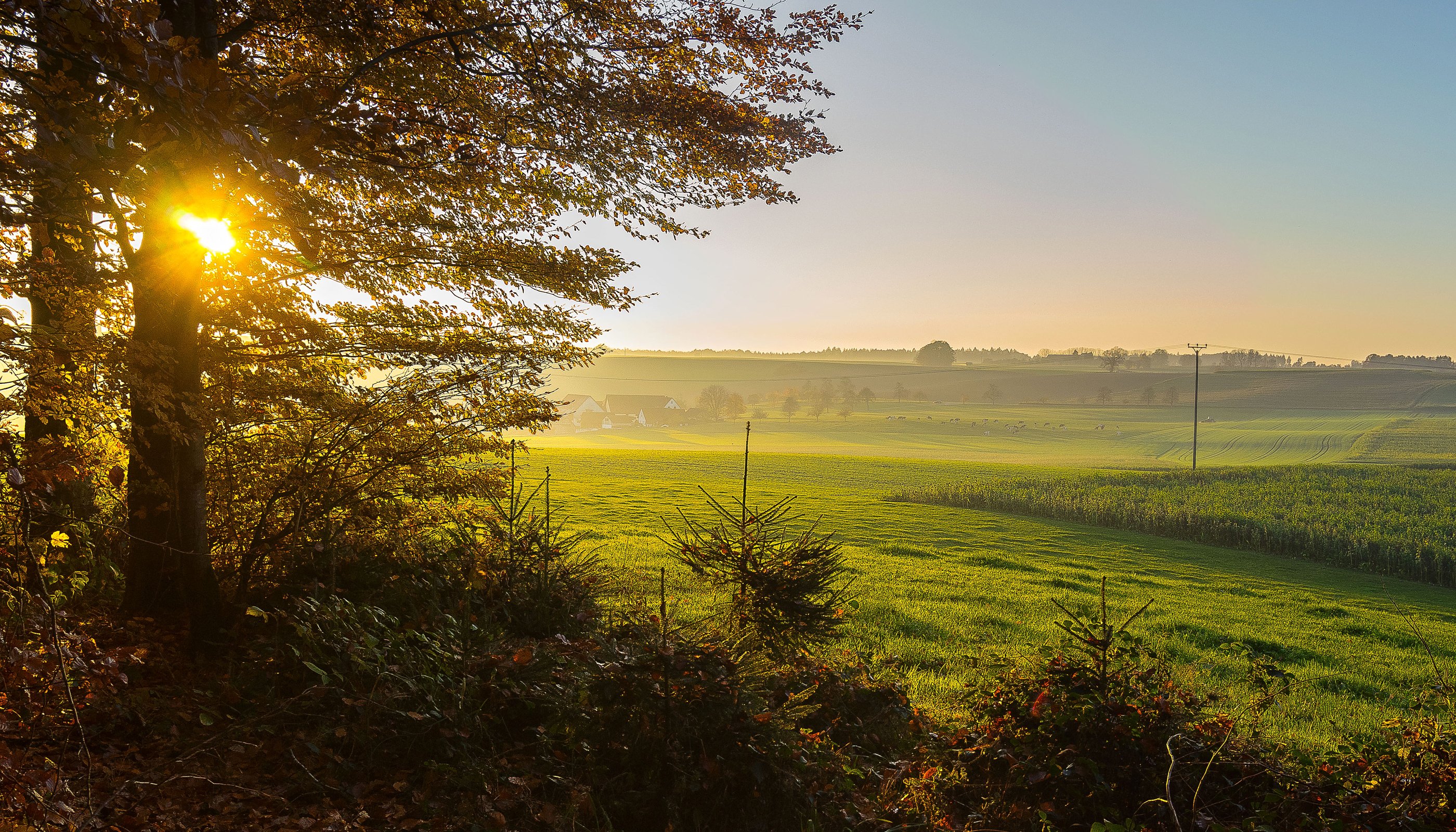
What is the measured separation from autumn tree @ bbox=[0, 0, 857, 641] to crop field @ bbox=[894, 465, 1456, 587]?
2694 centimetres

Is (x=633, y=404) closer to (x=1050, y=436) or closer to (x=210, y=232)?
(x=1050, y=436)

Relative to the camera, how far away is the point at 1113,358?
14225 cm

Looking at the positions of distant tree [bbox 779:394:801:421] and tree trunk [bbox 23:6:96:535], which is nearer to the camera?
tree trunk [bbox 23:6:96:535]

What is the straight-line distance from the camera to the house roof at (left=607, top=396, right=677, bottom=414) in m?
104

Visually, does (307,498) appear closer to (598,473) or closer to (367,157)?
(367,157)

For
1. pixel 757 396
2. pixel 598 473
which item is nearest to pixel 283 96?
pixel 598 473

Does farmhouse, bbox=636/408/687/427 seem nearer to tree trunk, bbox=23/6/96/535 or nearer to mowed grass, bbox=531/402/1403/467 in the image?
mowed grass, bbox=531/402/1403/467

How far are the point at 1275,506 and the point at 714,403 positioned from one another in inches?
3187

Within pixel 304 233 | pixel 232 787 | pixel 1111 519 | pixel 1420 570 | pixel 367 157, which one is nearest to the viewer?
pixel 232 787

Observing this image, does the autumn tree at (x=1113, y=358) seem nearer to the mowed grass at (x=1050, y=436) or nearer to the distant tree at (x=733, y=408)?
the mowed grass at (x=1050, y=436)

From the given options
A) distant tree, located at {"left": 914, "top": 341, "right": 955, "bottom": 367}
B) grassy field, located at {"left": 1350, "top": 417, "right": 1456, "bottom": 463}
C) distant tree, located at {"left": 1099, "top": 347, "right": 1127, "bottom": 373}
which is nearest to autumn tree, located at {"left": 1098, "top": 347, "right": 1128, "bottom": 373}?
distant tree, located at {"left": 1099, "top": 347, "right": 1127, "bottom": 373}

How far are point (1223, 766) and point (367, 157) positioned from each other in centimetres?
741

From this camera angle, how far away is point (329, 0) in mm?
5875

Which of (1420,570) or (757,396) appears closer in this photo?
(1420,570)
